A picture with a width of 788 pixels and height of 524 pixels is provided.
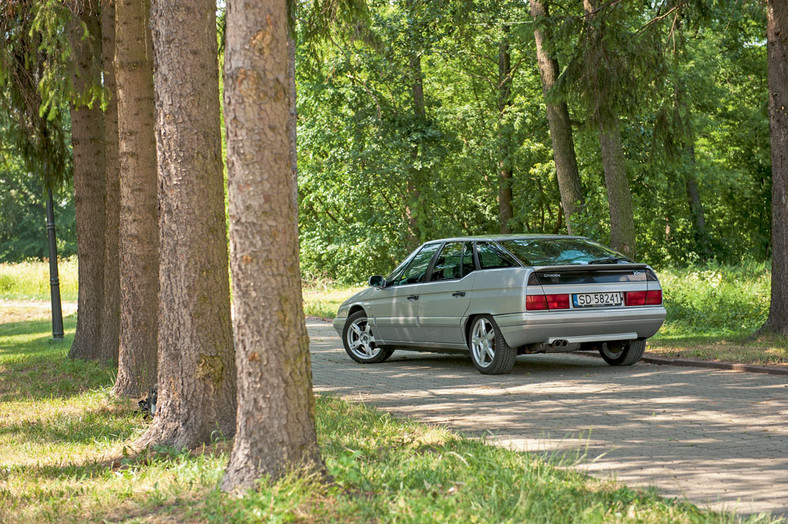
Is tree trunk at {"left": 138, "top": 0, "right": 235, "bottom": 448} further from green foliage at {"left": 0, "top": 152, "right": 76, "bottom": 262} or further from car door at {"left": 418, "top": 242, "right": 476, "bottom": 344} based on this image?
green foliage at {"left": 0, "top": 152, "right": 76, "bottom": 262}

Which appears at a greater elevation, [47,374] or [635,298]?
[635,298]

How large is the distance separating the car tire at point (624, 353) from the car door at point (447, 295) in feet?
6.51

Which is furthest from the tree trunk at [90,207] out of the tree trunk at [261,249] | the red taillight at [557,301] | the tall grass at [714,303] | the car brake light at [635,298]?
the tall grass at [714,303]

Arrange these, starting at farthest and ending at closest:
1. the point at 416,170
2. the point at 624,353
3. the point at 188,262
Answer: the point at 416,170 < the point at 624,353 < the point at 188,262

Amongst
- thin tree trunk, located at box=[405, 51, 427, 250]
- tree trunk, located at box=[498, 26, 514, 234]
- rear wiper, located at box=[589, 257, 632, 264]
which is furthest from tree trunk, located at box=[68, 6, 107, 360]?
tree trunk, located at box=[498, 26, 514, 234]

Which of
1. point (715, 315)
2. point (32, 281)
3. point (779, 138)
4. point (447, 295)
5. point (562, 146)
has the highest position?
point (562, 146)

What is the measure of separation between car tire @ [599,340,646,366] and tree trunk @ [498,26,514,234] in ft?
78.5

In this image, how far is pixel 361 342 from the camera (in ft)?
44.2

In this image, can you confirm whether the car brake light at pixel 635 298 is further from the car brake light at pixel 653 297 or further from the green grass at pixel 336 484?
the green grass at pixel 336 484

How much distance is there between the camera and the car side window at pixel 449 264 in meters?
11.8

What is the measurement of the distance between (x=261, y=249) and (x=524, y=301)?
A: 5.77 metres

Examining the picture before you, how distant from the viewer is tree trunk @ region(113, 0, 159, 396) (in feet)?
31.1

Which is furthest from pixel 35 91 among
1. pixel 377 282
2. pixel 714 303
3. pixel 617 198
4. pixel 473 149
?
pixel 473 149

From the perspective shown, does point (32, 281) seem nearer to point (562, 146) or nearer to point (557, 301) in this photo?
point (562, 146)
